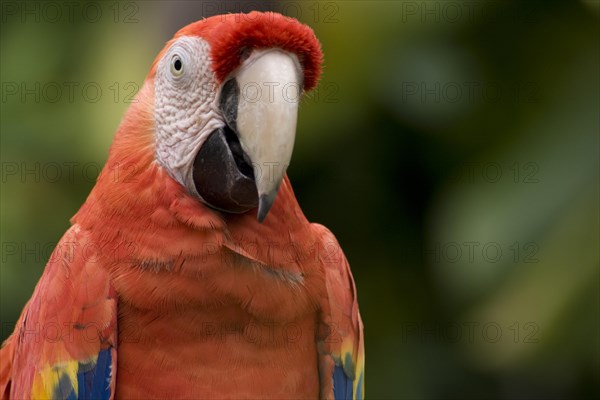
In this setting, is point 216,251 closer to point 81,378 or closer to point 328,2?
point 81,378

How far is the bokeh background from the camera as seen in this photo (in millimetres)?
2383

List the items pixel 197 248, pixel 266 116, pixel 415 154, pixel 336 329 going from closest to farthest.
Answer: pixel 266 116 → pixel 197 248 → pixel 336 329 → pixel 415 154

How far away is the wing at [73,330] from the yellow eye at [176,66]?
1.16 ft

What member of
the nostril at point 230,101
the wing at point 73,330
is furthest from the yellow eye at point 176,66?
the wing at point 73,330

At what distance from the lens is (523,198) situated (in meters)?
2.39

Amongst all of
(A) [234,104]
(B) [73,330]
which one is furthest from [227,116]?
(B) [73,330]

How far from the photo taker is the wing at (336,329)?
150cm

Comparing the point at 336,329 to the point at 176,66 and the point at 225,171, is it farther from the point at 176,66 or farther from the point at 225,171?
the point at 176,66

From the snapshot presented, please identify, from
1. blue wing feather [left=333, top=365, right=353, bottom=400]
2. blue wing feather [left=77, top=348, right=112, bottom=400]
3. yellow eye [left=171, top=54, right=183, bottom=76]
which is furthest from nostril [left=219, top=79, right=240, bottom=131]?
blue wing feather [left=333, top=365, right=353, bottom=400]

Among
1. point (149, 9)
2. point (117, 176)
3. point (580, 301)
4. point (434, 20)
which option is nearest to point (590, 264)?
point (580, 301)

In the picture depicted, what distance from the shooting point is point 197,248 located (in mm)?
1274

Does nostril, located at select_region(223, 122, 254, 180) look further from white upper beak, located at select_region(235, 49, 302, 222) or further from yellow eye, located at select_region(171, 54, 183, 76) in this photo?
yellow eye, located at select_region(171, 54, 183, 76)

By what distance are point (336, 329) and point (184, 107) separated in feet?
1.88

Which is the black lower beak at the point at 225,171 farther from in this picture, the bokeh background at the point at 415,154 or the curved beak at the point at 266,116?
the bokeh background at the point at 415,154
